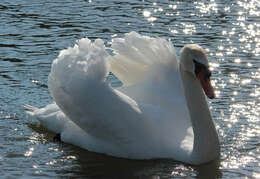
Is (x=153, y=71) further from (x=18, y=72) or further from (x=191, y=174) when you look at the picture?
(x=18, y=72)

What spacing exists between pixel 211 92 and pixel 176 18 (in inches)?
289

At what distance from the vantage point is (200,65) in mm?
8242

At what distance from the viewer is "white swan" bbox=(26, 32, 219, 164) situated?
8625mm

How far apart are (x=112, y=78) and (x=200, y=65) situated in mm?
4041

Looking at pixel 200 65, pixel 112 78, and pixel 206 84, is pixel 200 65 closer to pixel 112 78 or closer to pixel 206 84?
pixel 206 84

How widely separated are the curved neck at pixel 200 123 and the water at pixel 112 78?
0.77 feet

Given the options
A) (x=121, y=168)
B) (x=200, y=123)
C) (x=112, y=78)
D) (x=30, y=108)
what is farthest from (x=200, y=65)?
(x=112, y=78)

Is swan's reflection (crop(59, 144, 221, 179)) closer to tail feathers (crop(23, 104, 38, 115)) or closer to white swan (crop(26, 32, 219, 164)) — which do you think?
white swan (crop(26, 32, 219, 164))

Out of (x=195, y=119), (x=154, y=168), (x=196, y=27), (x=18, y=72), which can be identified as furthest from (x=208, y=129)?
(x=196, y=27)

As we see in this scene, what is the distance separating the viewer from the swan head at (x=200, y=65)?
820 cm

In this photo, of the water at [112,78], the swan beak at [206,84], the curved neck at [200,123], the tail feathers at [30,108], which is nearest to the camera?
the swan beak at [206,84]

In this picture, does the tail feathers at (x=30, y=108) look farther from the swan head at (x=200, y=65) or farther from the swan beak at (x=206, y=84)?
the swan beak at (x=206, y=84)

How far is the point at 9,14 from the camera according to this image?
1553 centimetres

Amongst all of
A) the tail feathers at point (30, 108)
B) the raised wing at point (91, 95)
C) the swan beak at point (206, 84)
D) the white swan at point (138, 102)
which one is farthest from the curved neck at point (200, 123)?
the tail feathers at point (30, 108)
